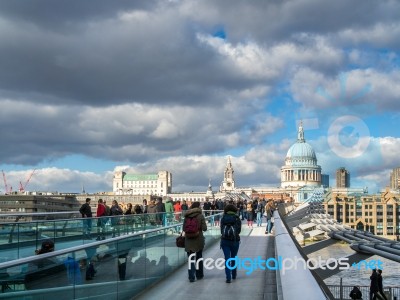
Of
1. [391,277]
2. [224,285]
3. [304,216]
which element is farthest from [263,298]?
[391,277]

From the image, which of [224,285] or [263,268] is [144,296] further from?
[263,268]

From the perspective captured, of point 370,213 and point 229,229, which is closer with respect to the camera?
point 229,229

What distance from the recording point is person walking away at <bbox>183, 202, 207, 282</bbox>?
1157cm

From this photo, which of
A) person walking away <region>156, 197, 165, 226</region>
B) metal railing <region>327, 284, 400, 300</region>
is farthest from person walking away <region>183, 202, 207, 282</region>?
metal railing <region>327, 284, 400, 300</region>

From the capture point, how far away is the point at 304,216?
3431 cm

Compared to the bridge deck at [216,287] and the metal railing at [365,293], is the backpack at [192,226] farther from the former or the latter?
the metal railing at [365,293]

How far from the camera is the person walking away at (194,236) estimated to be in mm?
11570

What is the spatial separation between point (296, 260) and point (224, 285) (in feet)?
13.4

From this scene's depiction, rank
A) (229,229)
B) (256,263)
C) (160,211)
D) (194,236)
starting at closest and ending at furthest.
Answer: (229,229) < (194,236) < (256,263) < (160,211)

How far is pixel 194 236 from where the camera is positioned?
11.7 m

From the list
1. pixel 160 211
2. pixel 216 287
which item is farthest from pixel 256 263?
pixel 160 211

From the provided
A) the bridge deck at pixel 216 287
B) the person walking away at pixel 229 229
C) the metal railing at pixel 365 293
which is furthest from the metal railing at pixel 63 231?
the metal railing at pixel 365 293

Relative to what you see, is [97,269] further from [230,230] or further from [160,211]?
[160,211]

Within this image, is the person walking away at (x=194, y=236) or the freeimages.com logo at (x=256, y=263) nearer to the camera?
the freeimages.com logo at (x=256, y=263)
